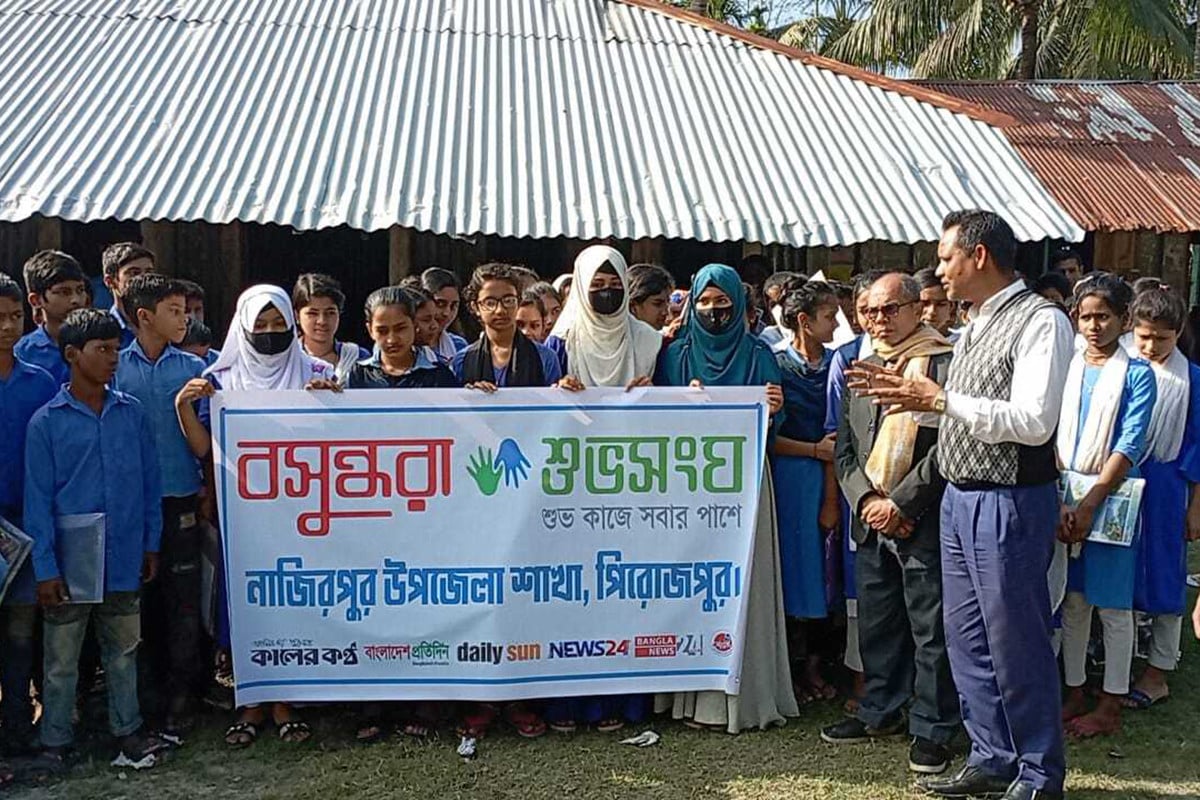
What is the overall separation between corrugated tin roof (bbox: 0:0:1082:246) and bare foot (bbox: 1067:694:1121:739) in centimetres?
363

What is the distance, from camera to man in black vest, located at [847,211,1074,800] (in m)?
3.06

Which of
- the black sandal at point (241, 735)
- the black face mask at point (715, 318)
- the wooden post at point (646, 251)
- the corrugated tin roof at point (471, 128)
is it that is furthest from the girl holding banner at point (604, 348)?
the wooden post at point (646, 251)

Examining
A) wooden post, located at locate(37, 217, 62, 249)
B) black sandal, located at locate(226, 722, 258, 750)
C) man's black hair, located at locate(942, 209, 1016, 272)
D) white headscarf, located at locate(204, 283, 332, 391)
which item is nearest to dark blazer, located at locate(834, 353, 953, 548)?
man's black hair, located at locate(942, 209, 1016, 272)

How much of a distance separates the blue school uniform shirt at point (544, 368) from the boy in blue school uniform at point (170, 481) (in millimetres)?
918

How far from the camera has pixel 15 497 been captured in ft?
11.5

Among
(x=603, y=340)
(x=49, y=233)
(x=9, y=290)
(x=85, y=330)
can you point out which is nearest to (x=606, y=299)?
(x=603, y=340)

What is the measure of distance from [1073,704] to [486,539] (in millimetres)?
2353

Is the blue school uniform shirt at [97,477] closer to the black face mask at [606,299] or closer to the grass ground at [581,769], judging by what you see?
the grass ground at [581,769]

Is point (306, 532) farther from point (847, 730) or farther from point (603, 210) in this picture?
point (603, 210)

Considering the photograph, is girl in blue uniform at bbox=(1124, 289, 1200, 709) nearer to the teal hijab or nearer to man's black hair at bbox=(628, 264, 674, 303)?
the teal hijab

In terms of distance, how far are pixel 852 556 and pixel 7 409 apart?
3008 mm

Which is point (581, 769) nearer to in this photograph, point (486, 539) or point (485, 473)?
point (486, 539)

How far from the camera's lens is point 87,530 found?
11.2ft

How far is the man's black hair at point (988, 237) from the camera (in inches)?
123
